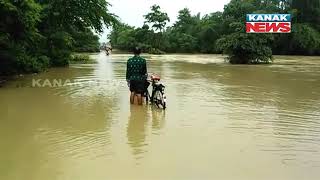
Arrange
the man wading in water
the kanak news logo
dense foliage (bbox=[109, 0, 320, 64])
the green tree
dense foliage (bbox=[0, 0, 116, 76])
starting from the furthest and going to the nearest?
1. the green tree
2. the kanak news logo
3. dense foliage (bbox=[109, 0, 320, 64])
4. dense foliage (bbox=[0, 0, 116, 76])
5. the man wading in water

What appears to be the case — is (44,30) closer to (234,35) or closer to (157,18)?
(234,35)

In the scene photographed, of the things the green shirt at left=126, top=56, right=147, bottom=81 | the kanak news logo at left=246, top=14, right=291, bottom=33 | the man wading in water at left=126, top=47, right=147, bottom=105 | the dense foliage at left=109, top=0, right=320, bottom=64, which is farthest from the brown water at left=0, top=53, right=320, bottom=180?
the kanak news logo at left=246, top=14, right=291, bottom=33

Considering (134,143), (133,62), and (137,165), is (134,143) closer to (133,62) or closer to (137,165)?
(137,165)

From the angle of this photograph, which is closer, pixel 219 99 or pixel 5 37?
pixel 219 99

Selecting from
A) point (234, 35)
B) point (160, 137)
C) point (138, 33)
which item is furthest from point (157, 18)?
point (160, 137)

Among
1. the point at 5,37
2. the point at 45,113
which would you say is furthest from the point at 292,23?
the point at 45,113

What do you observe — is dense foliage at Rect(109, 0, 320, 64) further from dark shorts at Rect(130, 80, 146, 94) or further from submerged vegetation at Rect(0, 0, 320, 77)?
dark shorts at Rect(130, 80, 146, 94)

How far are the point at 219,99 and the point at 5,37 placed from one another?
793 centimetres

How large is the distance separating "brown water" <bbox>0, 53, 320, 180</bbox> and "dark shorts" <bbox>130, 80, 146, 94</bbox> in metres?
0.46

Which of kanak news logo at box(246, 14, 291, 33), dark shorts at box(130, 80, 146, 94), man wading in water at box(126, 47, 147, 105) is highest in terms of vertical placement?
kanak news logo at box(246, 14, 291, 33)

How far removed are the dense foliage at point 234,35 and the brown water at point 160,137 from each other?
22.6 meters

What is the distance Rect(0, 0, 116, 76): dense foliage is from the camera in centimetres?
1658

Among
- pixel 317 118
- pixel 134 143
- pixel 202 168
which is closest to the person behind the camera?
pixel 202 168

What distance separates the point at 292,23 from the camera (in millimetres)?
66875
